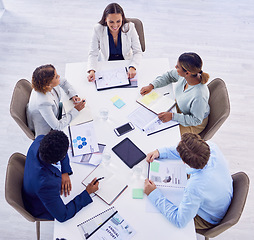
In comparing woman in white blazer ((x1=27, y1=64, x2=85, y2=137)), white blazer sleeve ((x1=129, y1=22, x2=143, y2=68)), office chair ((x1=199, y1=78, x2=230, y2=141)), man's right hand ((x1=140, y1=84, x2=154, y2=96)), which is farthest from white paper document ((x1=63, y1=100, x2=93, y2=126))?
office chair ((x1=199, y1=78, x2=230, y2=141))

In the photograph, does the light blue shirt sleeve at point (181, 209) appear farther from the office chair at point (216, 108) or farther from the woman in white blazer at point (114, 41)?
the woman in white blazer at point (114, 41)

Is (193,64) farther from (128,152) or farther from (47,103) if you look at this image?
(47,103)

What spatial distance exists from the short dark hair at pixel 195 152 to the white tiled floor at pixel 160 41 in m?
1.48

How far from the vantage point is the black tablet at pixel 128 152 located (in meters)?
2.11

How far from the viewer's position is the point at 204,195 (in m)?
1.80

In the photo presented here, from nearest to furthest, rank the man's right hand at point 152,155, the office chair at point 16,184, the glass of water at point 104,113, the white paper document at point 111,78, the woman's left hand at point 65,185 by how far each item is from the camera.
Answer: the office chair at point 16,184 < the woman's left hand at point 65,185 < the man's right hand at point 152,155 < the glass of water at point 104,113 < the white paper document at point 111,78

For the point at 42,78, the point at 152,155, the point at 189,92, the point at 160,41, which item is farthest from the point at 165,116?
the point at 160,41

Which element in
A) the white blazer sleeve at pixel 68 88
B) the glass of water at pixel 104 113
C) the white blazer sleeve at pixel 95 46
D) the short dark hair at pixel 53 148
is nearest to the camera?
the short dark hair at pixel 53 148

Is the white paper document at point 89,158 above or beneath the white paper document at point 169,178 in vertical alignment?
above

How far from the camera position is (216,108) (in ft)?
7.96

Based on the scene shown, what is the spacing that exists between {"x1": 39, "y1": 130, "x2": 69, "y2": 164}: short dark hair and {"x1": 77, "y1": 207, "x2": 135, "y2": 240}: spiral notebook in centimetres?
49

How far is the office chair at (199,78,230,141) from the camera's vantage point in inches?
89.9

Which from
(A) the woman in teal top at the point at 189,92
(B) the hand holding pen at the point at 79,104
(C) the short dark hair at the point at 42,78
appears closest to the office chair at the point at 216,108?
(A) the woman in teal top at the point at 189,92

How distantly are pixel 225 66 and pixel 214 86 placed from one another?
63.6 inches
